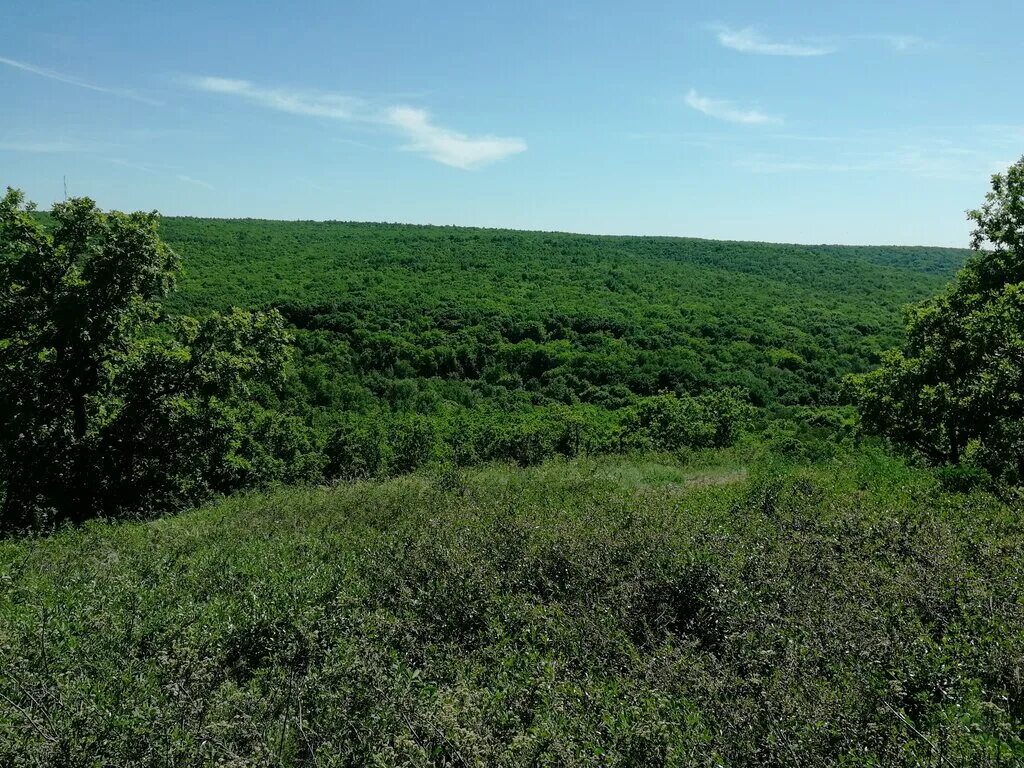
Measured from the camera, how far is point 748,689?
442cm

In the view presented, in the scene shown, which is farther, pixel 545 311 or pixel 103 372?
pixel 545 311

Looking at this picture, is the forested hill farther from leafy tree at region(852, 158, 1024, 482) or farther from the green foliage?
the green foliage

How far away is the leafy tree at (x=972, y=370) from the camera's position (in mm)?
11742

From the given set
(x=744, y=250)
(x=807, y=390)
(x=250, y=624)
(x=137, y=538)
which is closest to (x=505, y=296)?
(x=807, y=390)

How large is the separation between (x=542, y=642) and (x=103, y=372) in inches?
515

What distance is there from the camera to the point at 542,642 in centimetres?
540

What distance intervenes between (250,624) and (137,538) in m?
5.83

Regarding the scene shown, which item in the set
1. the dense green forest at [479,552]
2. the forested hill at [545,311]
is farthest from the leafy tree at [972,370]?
the forested hill at [545,311]

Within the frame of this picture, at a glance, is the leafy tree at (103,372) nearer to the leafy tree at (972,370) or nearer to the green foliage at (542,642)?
the green foliage at (542,642)

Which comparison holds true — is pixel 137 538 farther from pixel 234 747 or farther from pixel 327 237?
pixel 327 237

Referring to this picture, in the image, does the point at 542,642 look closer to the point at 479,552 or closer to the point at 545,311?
the point at 479,552

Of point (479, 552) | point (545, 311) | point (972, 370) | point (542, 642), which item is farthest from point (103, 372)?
point (545, 311)

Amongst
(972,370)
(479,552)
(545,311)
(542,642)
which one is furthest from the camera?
(545,311)

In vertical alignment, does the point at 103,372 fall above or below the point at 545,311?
below
